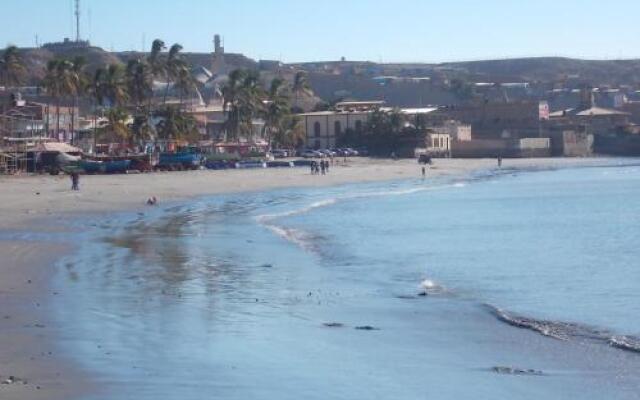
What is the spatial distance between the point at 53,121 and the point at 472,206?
4061 centimetres

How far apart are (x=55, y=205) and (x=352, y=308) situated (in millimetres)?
22519

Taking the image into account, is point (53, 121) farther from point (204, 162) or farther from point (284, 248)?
point (284, 248)

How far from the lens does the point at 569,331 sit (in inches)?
577

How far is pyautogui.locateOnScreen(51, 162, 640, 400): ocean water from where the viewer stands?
36.7 feet

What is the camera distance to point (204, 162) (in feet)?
227

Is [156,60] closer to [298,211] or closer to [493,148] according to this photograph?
[493,148]

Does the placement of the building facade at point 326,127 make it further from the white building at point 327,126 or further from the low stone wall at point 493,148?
the low stone wall at point 493,148

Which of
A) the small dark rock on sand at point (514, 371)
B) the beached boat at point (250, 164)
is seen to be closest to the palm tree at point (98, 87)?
the beached boat at point (250, 164)

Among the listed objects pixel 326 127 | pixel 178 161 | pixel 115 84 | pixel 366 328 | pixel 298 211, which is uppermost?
pixel 115 84

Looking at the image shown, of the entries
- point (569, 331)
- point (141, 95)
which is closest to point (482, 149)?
point (141, 95)

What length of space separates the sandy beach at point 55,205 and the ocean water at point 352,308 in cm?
35

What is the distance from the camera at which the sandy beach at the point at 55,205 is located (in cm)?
1105

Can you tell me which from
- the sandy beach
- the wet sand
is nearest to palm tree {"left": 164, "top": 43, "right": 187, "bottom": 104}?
the sandy beach

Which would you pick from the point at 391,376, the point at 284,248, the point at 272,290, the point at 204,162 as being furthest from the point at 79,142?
the point at 391,376
